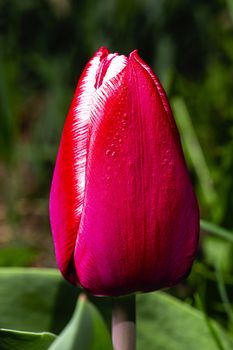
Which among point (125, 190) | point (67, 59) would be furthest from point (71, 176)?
point (67, 59)

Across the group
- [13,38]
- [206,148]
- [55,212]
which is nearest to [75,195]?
[55,212]

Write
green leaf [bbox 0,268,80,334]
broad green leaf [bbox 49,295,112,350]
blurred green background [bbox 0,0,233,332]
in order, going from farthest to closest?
blurred green background [bbox 0,0,233,332] → green leaf [bbox 0,268,80,334] → broad green leaf [bbox 49,295,112,350]

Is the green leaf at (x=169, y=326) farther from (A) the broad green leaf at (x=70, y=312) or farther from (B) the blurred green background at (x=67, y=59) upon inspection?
(B) the blurred green background at (x=67, y=59)

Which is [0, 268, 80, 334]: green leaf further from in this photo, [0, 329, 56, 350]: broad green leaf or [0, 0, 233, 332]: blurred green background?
[0, 0, 233, 332]: blurred green background

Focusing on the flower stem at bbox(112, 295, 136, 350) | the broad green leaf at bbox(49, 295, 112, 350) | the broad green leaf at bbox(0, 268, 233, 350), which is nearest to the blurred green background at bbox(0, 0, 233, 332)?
the broad green leaf at bbox(0, 268, 233, 350)

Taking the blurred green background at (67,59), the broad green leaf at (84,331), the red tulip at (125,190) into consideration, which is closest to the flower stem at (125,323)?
the red tulip at (125,190)

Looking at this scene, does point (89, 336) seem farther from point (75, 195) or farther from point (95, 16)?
point (95, 16)
